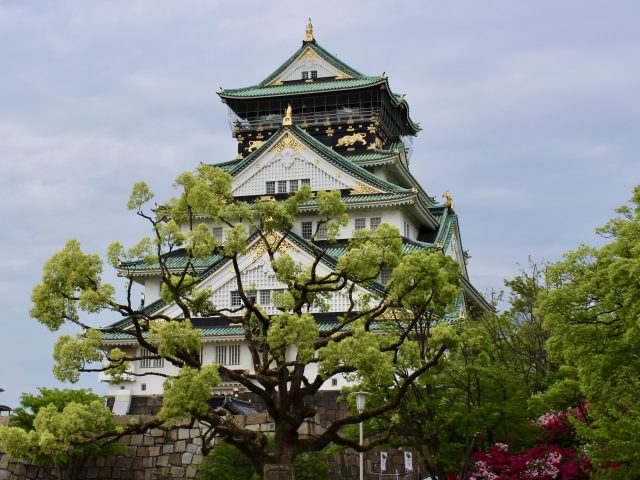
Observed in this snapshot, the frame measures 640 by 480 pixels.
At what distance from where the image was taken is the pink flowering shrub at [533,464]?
24.7 m

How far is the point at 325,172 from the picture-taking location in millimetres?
49312

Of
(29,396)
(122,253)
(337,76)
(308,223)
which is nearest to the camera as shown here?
(122,253)

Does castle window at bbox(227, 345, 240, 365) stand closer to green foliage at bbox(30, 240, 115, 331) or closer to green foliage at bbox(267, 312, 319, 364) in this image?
green foliage at bbox(30, 240, 115, 331)

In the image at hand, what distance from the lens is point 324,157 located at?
49438mm

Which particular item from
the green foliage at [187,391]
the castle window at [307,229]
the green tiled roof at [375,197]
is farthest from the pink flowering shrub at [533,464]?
the castle window at [307,229]

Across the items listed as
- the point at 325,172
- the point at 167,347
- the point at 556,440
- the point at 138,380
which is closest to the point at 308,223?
the point at 325,172

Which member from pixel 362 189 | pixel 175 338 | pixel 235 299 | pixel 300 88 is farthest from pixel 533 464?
pixel 300 88

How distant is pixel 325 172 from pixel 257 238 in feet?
25.1

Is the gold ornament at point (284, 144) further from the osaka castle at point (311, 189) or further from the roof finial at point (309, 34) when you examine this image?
the roof finial at point (309, 34)

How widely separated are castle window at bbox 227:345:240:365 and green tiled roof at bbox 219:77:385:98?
19.4 meters

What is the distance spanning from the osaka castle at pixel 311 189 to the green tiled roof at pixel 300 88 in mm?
71

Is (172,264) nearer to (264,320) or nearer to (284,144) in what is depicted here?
(284,144)

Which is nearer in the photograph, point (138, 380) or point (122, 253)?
point (122, 253)

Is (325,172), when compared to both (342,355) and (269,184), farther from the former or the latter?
(342,355)
